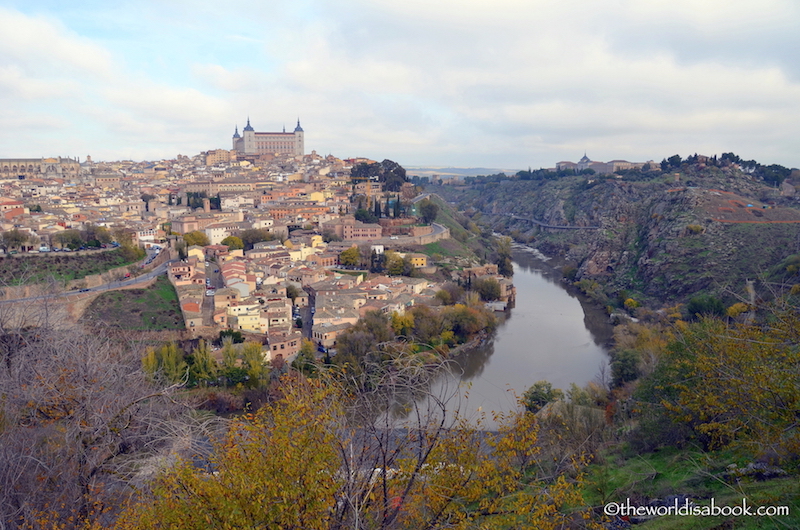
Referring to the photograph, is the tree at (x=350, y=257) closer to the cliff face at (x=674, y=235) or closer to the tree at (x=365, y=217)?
the tree at (x=365, y=217)

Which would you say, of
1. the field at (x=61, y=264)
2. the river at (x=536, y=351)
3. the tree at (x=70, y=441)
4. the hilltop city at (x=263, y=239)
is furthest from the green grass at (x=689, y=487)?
the field at (x=61, y=264)

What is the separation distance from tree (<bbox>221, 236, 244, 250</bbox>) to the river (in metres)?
9.42

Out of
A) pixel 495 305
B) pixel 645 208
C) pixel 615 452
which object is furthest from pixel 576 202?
pixel 615 452

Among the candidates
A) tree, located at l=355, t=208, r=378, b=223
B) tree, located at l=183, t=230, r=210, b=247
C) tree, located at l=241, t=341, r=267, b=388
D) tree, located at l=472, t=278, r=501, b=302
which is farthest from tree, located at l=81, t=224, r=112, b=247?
tree, located at l=472, t=278, r=501, b=302

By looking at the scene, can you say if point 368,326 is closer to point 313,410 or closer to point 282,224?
point 313,410

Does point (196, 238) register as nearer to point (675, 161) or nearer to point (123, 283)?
point (123, 283)

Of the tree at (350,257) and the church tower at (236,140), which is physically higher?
the church tower at (236,140)

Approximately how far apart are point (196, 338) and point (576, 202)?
28.6m

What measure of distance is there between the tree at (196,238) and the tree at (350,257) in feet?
16.1

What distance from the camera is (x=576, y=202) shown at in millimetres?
35312

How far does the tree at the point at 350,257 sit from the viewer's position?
1858cm

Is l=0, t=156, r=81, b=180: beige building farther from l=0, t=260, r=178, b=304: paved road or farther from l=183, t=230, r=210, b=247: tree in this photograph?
l=0, t=260, r=178, b=304: paved road

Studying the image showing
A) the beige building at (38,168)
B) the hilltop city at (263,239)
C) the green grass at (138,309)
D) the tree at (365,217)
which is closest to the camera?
the green grass at (138,309)

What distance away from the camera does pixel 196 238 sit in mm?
19109
